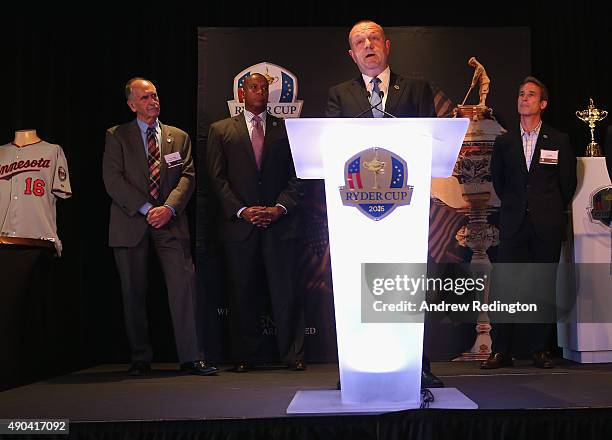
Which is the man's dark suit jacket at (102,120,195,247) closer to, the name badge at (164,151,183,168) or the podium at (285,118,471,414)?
the name badge at (164,151,183,168)

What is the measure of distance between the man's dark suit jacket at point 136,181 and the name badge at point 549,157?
7.51ft

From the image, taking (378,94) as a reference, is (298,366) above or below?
below

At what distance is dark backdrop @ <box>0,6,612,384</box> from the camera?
202 inches

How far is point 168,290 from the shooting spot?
440cm

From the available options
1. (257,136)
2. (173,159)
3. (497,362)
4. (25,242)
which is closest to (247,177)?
(257,136)

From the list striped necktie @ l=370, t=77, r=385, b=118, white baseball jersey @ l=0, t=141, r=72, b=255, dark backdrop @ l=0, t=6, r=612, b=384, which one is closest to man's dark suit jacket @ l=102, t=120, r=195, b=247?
white baseball jersey @ l=0, t=141, r=72, b=255

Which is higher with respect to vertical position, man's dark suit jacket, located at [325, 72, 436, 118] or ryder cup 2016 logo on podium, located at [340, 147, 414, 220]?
man's dark suit jacket, located at [325, 72, 436, 118]

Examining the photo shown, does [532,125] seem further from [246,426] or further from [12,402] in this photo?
[12,402]

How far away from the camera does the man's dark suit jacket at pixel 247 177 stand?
455 cm

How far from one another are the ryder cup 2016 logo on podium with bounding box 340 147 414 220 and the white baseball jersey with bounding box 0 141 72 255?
250 cm

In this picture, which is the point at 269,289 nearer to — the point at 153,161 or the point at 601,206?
the point at 153,161

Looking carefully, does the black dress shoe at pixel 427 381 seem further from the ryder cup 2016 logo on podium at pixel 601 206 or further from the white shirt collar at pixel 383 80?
the ryder cup 2016 logo on podium at pixel 601 206

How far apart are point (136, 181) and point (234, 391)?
1.69 metres

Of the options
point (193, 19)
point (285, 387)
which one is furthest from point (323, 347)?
point (193, 19)
